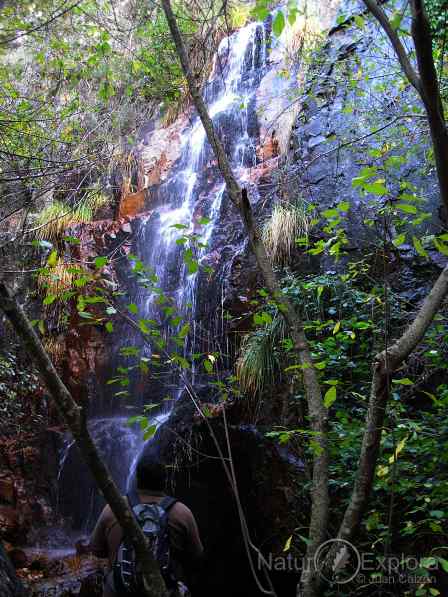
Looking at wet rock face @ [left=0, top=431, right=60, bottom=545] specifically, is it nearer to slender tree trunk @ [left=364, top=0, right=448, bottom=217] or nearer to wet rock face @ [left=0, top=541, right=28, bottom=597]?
wet rock face @ [left=0, top=541, right=28, bottom=597]

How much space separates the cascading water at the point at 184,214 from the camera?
669 centimetres

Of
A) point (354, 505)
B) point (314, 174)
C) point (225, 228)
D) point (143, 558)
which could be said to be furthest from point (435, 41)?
point (143, 558)

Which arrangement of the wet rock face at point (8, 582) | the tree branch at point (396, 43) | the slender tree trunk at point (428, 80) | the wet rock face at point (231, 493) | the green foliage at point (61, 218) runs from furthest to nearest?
1. the green foliage at point (61, 218)
2. the wet rock face at point (231, 493)
3. the wet rock face at point (8, 582)
4. the tree branch at point (396, 43)
5. the slender tree trunk at point (428, 80)

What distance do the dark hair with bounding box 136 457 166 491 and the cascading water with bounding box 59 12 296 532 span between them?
3.27m

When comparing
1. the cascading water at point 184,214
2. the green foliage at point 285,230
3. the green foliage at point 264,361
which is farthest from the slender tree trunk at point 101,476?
the green foliage at point 285,230

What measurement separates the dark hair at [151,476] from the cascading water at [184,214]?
3273mm

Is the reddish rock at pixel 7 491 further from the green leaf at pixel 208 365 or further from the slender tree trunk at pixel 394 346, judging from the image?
the slender tree trunk at pixel 394 346

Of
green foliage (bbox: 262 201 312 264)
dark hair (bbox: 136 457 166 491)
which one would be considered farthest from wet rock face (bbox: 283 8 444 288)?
dark hair (bbox: 136 457 166 491)

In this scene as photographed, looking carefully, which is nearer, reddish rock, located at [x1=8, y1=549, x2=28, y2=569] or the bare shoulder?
the bare shoulder

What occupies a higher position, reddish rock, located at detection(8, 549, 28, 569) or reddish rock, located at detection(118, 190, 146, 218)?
reddish rock, located at detection(118, 190, 146, 218)

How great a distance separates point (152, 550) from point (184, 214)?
6.54 m

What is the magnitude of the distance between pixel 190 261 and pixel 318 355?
181 centimetres

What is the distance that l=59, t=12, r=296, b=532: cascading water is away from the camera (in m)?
6.69

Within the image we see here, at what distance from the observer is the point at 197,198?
27.2ft
